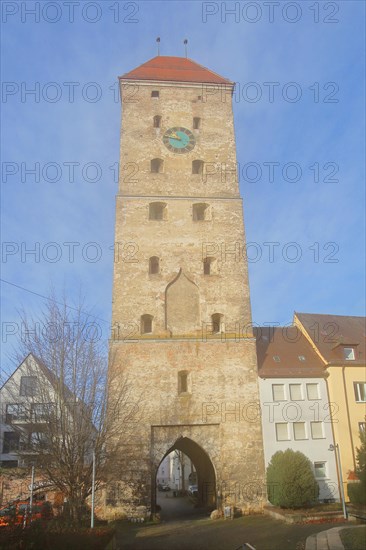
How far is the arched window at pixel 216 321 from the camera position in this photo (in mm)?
26344

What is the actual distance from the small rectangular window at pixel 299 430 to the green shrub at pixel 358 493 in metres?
4.34

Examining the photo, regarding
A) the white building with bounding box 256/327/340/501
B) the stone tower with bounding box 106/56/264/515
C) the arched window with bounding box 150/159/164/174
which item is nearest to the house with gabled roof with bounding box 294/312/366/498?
the white building with bounding box 256/327/340/501

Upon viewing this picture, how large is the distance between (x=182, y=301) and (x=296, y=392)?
8.00 meters

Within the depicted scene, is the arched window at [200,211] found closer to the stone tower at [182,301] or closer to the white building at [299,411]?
the stone tower at [182,301]

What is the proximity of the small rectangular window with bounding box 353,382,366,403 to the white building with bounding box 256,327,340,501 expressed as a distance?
1.62 metres

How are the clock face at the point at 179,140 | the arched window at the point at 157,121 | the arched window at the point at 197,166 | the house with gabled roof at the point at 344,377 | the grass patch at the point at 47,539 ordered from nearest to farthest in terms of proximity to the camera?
the grass patch at the point at 47,539
the house with gabled roof at the point at 344,377
the arched window at the point at 197,166
the clock face at the point at 179,140
the arched window at the point at 157,121

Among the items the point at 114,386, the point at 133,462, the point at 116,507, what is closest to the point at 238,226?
the point at 114,386

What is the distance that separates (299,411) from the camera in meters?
25.8

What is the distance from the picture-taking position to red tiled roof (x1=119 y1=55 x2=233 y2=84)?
1286 inches

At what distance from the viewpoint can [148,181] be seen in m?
29.1

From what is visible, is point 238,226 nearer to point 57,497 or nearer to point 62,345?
point 62,345

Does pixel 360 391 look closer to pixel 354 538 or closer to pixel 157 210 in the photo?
pixel 354 538

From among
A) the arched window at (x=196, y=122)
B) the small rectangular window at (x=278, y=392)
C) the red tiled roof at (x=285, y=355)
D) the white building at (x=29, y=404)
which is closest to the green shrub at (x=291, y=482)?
the small rectangular window at (x=278, y=392)

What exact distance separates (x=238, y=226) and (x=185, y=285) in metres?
4.92
